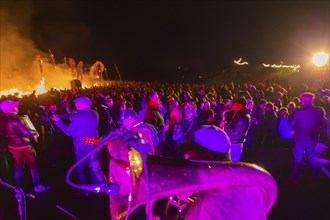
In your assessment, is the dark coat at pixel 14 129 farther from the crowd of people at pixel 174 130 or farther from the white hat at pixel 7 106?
the white hat at pixel 7 106

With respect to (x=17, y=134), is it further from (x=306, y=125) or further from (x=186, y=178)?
(x=306, y=125)

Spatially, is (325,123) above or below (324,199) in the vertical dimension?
above

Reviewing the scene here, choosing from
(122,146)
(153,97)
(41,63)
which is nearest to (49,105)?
(153,97)

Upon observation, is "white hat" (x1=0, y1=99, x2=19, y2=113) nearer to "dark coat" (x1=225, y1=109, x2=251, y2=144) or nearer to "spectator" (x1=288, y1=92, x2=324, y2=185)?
"dark coat" (x1=225, y1=109, x2=251, y2=144)

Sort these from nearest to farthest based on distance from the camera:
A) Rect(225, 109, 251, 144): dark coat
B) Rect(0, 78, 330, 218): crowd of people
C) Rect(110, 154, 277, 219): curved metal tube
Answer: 1. Rect(110, 154, 277, 219): curved metal tube
2. Rect(0, 78, 330, 218): crowd of people
3. Rect(225, 109, 251, 144): dark coat

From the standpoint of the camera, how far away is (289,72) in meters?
28.1

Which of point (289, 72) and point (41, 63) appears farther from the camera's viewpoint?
point (41, 63)

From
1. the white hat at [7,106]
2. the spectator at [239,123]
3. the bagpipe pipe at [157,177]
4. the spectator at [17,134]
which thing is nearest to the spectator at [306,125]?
the spectator at [239,123]

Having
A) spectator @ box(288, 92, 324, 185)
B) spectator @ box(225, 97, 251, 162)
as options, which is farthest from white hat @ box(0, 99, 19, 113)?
spectator @ box(288, 92, 324, 185)

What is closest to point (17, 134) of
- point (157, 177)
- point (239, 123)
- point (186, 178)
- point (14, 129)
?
point (14, 129)

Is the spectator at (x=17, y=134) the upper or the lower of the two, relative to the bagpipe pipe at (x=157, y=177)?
lower

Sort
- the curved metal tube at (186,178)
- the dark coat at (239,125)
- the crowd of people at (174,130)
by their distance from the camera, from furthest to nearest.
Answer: the dark coat at (239,125), the crowd of people at (174,130), the curved metal tube at (186,178)

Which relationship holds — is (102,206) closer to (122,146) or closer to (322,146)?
(122,146)

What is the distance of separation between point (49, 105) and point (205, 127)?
7.40 metres
